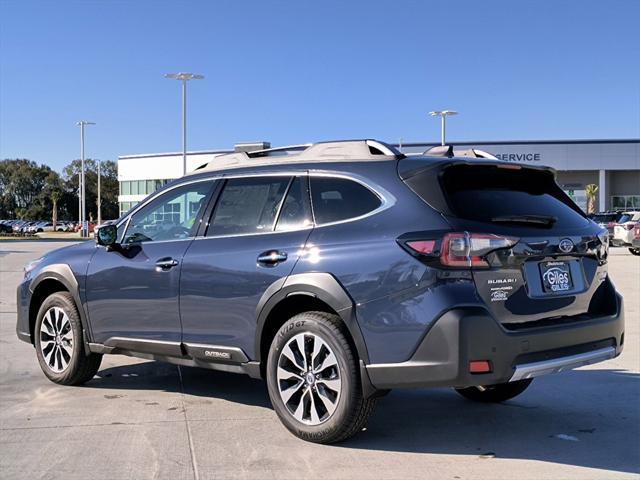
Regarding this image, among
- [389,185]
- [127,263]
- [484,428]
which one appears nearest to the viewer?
[389,185]

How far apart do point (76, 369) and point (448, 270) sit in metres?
3.65

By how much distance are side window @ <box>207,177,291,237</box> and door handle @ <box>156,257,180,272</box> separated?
0.35 m

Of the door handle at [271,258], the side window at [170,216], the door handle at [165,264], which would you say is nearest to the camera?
the door handle at [271,258]

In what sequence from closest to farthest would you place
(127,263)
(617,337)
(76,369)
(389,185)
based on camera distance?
(389,185) → (617,337) → (127,263) → (76,369)

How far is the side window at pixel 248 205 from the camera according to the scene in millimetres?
4895

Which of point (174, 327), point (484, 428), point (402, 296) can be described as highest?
point (402, 296)

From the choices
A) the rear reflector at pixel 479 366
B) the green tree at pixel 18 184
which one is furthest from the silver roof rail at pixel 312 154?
the green tree at pixel 18 184

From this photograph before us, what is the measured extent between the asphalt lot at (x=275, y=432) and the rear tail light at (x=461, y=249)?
48.4 inches

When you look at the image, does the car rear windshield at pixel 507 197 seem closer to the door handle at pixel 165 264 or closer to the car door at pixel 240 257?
the car door at pixel 240 257

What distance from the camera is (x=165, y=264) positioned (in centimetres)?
523

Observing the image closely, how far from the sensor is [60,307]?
6062 mm

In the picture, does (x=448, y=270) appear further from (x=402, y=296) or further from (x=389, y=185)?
(x=389, y=185)

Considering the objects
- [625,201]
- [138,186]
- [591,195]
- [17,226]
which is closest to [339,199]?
[591,195]

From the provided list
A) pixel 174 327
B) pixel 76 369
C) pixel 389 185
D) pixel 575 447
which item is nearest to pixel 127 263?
pixel 174 327
